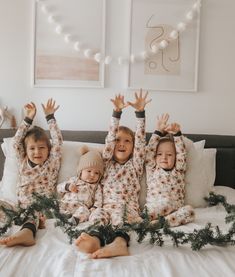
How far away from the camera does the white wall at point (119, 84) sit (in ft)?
7.84

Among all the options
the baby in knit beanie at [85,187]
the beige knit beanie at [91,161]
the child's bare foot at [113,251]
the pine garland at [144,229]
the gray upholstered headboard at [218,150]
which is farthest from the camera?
the gray upholstered headboard at [218,150]

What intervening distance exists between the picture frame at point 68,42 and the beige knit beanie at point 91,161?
25.7 inches

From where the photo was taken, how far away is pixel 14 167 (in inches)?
78.6

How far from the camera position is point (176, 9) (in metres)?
2.38

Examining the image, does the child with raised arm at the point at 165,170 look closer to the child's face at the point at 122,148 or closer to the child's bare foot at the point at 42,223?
the child's face at the point at 122,148

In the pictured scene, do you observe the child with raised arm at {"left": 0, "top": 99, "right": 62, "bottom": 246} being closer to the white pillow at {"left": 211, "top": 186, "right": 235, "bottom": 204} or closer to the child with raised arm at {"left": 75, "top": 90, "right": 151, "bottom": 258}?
the child with raised arm at {"left": 75, "top": 90, "right": 151, "bottom": 258}

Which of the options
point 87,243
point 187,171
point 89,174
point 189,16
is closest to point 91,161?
point 89,174

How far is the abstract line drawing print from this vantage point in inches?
93.9

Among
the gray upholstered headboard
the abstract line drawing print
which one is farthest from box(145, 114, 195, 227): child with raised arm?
the abstract line drawing print

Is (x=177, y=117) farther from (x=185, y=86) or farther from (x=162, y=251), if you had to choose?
(x=162, y=251)

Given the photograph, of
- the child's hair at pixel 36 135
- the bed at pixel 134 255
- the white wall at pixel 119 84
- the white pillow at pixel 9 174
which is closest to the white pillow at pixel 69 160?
the bed at pixel 134 255

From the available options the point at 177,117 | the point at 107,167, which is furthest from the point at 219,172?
the point at 107,167

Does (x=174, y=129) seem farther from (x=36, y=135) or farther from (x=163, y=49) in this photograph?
(x=36, y=135)

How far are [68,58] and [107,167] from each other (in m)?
0.87
